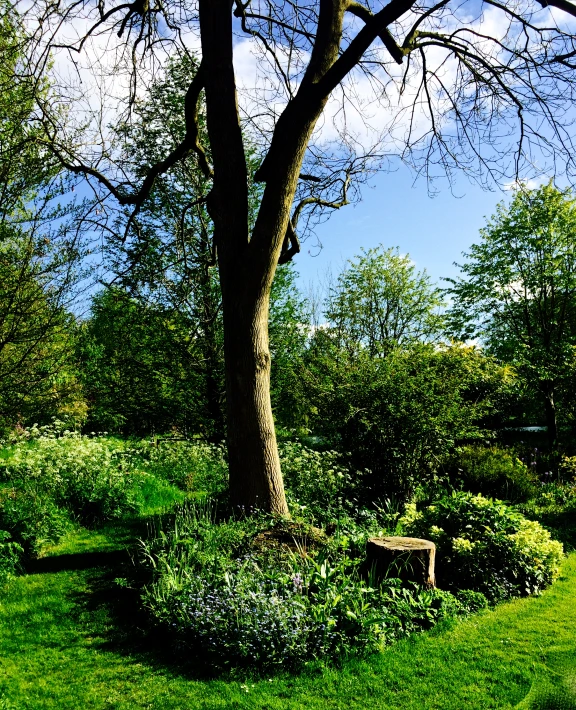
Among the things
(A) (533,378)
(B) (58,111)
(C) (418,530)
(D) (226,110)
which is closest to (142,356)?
(B) (58,111)

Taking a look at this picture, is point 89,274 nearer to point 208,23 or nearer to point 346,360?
point 208,23

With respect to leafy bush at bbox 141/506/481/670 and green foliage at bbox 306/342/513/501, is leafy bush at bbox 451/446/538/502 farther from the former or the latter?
leafy bush at bbox 141/506/481/670

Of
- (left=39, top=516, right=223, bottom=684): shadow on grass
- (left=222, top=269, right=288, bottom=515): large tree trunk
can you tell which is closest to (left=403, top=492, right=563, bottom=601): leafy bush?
(left=222, top=269, right=288, bottom=515): large tree trunk

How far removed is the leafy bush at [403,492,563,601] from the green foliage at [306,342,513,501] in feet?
8.09

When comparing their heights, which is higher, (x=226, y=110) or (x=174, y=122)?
(x=174, y=122)

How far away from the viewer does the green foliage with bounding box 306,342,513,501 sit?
900 centimetres

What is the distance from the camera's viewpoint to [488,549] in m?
5.77

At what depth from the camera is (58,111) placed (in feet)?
25.9

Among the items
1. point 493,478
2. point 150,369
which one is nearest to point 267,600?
point 493,478

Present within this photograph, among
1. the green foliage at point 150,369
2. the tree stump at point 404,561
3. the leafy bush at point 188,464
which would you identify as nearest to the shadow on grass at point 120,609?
the tree stump at point 404,561

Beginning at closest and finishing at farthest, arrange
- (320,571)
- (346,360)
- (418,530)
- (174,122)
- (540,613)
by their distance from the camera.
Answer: (320,571) < (540,613) < (418,530) < (346,360) < (174,122)

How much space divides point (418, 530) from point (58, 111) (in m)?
7.42

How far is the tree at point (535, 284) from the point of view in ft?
50.4

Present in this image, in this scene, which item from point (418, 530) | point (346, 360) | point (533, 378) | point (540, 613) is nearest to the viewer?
point (540, 613)
